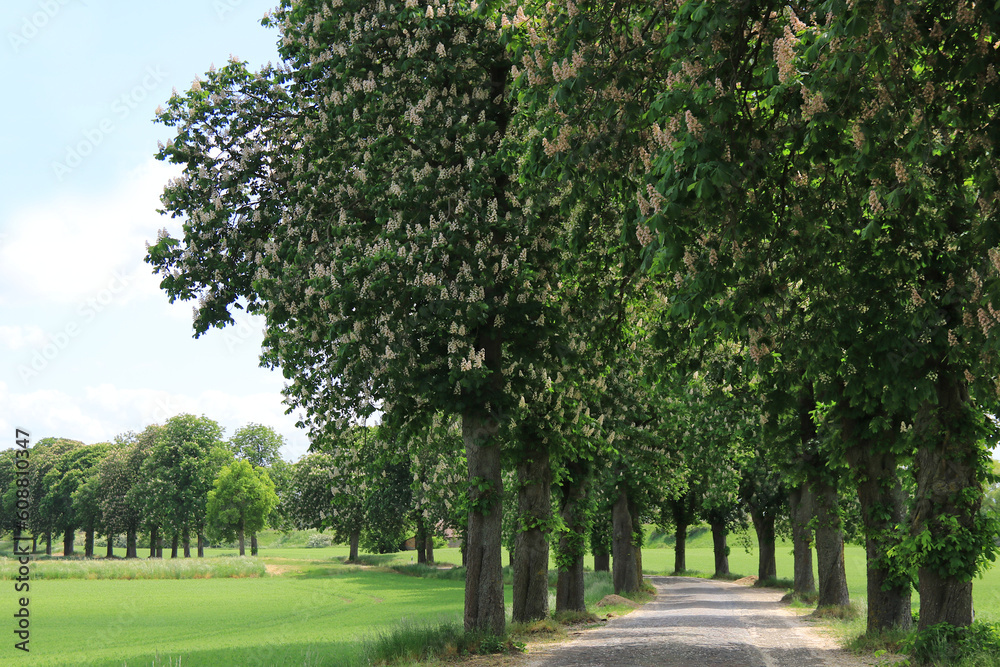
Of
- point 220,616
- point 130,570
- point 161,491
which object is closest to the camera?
point 220,616

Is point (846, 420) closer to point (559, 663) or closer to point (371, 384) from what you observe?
point (559, 663)

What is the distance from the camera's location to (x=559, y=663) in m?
13.6

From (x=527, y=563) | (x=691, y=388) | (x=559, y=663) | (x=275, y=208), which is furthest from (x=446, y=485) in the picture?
(x=691, y=388)

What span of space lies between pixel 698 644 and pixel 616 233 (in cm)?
870

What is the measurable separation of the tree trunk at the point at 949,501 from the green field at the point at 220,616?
89.7 inches

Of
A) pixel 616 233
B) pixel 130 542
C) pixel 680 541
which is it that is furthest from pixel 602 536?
pixel 130 542

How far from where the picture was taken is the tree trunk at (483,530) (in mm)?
15508

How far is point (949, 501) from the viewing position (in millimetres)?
12250

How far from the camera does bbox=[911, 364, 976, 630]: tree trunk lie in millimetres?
12008

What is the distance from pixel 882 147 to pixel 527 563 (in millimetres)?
13471

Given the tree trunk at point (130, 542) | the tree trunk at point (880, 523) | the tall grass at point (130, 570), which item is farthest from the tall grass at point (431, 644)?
the tree trunk at point (130, 542)

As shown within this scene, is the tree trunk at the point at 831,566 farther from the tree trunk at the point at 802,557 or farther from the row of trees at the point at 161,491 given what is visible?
the row of trees at the point at 161,491

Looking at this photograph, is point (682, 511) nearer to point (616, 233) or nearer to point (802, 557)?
point (802, 557)

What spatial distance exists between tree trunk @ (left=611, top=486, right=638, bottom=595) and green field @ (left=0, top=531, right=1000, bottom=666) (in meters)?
1.82
